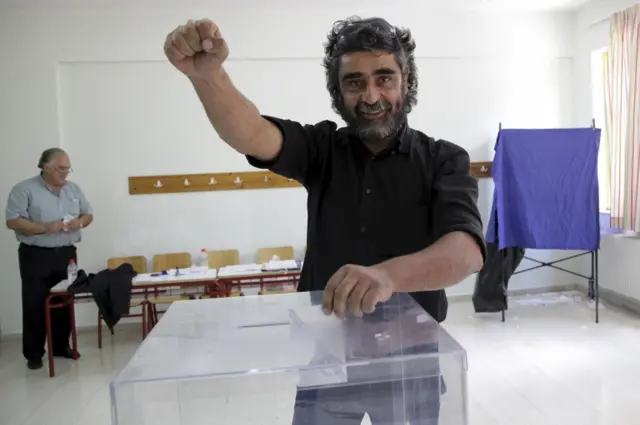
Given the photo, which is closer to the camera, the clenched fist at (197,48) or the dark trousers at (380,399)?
the dark trousers at (380,399)

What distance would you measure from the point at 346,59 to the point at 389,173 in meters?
0.28

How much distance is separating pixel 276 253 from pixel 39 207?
77.0 inches

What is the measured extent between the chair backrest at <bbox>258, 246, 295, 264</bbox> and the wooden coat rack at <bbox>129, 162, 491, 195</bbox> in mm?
578

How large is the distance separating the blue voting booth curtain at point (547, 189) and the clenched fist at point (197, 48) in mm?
3953

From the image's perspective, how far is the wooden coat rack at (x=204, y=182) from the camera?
5.09 meters

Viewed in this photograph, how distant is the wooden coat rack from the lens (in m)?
5.09

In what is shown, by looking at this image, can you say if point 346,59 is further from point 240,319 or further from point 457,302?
point 457,302

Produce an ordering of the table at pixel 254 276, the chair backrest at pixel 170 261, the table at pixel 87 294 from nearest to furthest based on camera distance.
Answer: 1. the table at pixel 87 294
2. the table at pixel 254 276
3. the chair backrest at pixel 170 261

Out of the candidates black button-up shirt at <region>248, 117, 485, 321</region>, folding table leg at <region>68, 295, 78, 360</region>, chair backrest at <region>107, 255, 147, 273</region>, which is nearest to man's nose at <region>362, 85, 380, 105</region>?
black button-up shirt at <region>248, 117, 485, 321</region>

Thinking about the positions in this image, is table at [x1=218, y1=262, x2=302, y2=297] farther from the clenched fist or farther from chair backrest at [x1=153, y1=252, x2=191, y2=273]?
the clenched fist

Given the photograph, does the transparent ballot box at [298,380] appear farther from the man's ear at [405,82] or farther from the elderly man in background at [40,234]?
the elderly man in background at [40,234]

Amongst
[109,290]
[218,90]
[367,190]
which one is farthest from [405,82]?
[109,290]

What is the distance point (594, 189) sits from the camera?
448cm

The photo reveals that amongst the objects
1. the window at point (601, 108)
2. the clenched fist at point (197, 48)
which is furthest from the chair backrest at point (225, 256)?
the clenched fist at point (197, 48)
